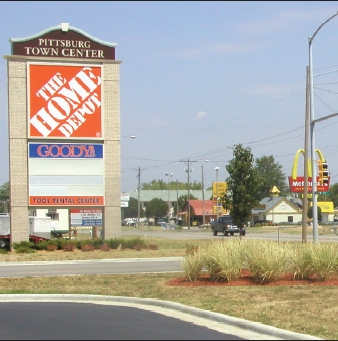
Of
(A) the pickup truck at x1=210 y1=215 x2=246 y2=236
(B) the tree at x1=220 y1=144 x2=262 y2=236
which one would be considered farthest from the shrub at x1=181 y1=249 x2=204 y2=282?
(A) the pickup truck at x1=210 y1=215 x2=246 y2=236

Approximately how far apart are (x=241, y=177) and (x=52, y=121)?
38.5 feet

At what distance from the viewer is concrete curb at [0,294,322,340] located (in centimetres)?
1002

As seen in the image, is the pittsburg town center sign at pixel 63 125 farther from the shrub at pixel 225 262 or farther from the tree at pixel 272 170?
the tree at pixel 272 170

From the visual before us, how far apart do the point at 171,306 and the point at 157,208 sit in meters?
130

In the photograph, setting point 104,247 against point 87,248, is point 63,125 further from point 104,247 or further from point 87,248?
point 104,247

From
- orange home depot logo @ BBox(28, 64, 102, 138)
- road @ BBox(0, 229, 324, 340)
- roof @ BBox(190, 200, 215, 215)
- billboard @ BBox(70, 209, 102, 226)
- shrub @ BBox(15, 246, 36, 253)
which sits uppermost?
orange home depot logo @ BBox(28, 64, 102, 138)

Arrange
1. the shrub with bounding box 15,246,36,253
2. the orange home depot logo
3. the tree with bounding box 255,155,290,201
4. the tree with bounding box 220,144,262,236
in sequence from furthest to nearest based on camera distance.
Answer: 1. the tree with bounding box 255,155,290,201
2. the tree with bounding box 220,144,262,236
3. the orange home depot logo
4. the shrub with bounding box 15,246,36,253

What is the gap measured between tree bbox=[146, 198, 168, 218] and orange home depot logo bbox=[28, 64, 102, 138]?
107036mm

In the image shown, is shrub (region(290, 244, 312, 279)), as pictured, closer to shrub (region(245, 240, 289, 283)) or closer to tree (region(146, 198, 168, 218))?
shrub (region(245, 240, 289, 283))

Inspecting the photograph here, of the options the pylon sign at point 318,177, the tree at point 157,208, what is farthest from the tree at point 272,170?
the pylon sign at point 318,177

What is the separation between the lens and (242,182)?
38.7 metres

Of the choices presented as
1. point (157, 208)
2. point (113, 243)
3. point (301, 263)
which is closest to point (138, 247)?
point (113, 243)

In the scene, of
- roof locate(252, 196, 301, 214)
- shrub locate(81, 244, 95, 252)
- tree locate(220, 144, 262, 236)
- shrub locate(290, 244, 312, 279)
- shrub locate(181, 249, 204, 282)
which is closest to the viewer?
shrub locate(290, 244, 312, 279)

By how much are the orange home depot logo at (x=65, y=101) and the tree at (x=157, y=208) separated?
107036 millimetres
